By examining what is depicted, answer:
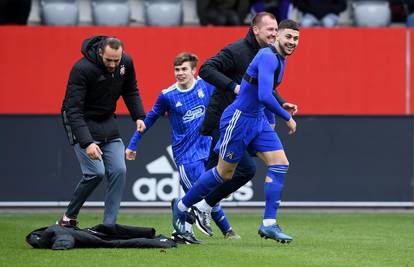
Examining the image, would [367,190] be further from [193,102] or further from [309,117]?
[193,102]

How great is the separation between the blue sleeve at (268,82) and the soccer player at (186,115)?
69.7 inches

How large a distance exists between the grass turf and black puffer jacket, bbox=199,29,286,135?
1.22 metres

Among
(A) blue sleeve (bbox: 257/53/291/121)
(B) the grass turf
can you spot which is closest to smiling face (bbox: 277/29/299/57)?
(A) blue sleeve (bbox: 257/53/291/121)

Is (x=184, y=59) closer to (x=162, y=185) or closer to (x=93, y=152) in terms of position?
(x=93, y=152)

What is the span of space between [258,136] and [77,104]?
68.3 inches

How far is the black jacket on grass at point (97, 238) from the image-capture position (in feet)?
32.5

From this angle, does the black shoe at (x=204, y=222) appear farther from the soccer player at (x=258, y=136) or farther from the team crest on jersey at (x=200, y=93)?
the team crest on jersey at (x=200, y=93)

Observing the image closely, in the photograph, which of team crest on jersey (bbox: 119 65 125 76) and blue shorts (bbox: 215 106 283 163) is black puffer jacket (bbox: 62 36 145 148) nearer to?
team crest on jersey (bbox: 119 65 125 76)

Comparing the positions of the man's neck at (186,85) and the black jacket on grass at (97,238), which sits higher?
the man's neck at (186,85)

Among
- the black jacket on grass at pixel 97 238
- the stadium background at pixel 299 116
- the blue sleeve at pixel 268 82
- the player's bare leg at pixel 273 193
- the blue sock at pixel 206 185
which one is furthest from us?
the stadium background at pixel 299 116

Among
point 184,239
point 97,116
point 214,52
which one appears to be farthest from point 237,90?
point 214,52

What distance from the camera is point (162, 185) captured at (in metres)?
16.5

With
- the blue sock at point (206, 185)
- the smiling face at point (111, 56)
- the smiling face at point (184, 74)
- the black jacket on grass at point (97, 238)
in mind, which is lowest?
the black jacket on grass at point (97, 238)

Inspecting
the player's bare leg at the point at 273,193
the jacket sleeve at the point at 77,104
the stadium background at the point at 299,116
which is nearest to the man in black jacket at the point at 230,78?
the player's bare leg at the point at 273,193
